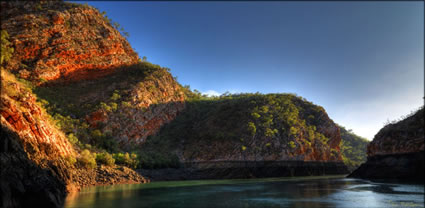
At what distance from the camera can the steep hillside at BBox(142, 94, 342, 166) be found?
56812mm

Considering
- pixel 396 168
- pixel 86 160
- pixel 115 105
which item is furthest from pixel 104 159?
pixel 396 168

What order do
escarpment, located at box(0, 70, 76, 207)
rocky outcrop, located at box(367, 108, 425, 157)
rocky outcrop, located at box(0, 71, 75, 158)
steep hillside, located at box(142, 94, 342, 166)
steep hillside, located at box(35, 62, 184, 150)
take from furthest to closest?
steep hillside, located at box(142, 94, 342, 166) → steep hillside, located at box(35, 62, 184, 150) → rocky outcrop, located at box(367, 108, 425, 157) → rocky outcrop, located at box(0, 71, 75, 158) → escarpment, located at box(0, 70, 76, 207)

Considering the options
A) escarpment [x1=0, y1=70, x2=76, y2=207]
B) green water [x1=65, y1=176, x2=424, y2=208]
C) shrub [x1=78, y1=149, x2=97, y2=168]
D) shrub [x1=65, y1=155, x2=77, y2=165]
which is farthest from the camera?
shrub [x1=78, y1=149, x2=97, y2=168]

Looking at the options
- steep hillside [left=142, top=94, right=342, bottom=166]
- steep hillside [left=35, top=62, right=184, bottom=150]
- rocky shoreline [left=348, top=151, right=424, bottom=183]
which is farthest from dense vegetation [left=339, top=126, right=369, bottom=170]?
steep hillside [left=35, top=62, right=184, bottom=150]

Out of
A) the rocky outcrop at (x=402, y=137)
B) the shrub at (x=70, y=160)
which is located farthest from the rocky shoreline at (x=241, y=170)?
the shrub at (x=70, y=160)

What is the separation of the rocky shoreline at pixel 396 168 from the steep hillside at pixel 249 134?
48.7 ft

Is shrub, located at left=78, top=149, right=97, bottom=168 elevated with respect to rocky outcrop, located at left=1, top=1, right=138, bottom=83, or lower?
lower

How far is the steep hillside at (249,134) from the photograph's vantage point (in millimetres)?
56812

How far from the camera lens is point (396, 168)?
40062mm

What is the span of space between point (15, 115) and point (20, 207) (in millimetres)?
11319

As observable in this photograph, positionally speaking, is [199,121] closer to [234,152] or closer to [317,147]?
[234,152]

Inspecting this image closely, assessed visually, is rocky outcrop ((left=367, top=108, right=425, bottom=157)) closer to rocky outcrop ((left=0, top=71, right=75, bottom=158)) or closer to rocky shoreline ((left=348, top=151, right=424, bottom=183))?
rocky shoreline ((left=348, top=151, right=424, bottom=183))

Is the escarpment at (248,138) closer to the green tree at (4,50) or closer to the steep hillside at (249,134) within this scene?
the steep hillside at (249,134)

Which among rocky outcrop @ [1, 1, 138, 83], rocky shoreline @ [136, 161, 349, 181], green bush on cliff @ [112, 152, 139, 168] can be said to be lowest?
rocky shoreline @ [136, 161, 349, 181]
